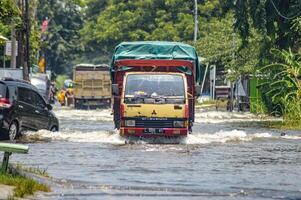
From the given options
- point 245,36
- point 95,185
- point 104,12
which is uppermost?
point 104,12

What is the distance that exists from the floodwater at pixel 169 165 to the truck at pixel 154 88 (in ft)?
1.80

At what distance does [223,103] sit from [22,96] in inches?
1553

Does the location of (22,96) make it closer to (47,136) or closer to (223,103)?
(47,136)

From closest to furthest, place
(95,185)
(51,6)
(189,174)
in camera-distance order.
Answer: (95,185) → (189,174) → (51,6)

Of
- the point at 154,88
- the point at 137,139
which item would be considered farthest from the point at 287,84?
the point at 137,139

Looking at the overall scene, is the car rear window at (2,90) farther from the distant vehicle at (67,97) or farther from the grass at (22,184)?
the distant vehicle at (67,97)

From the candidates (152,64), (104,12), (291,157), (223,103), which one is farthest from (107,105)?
(291,157)

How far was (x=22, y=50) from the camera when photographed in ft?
151

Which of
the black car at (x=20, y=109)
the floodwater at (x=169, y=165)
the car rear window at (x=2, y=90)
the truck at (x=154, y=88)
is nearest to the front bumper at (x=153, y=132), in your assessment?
the truck at (x=154, y=88)

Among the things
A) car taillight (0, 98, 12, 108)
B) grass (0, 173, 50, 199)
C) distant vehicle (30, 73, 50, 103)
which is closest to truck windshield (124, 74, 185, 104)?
car taillight (0, 98, 12, 108)

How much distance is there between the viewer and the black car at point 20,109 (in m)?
26.6

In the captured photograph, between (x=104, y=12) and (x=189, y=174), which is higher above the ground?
(x=104, y=12)

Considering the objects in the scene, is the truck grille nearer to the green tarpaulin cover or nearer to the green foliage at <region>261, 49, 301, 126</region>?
the green tarpaulin cover

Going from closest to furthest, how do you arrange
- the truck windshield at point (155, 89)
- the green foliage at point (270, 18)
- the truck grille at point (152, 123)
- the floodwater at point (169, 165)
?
1. the floodwater at point (169, 165)
2. the truck grille at point (152, 123)
3. the truck windshield at point (155, 89)
4. the green foliage at point (270, 18)
